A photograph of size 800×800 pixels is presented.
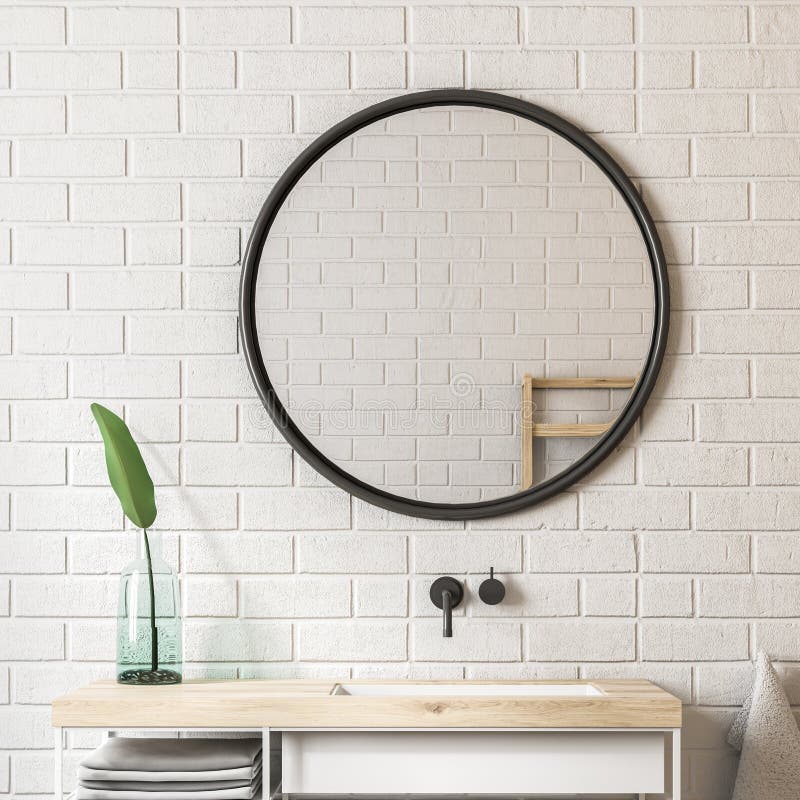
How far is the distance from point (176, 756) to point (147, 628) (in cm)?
23

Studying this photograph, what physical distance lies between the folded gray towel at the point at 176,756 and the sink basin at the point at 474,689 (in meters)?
0.19

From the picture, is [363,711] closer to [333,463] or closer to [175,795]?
[175,795]

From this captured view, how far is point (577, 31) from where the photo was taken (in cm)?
174

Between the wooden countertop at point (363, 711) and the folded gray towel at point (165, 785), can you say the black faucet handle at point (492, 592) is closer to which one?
the wooden countertop at point (363, 711)

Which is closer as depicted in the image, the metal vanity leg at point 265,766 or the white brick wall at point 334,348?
the metal vanity leg at point 265,766

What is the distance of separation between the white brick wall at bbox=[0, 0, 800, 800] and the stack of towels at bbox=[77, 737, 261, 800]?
240 mm

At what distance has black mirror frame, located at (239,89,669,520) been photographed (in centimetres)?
170

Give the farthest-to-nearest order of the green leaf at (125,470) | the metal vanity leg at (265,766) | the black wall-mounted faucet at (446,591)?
the black wall-mounted faucet at (446,591) < the green leaf at (125,470) < the metal vanity leg at (265,766)

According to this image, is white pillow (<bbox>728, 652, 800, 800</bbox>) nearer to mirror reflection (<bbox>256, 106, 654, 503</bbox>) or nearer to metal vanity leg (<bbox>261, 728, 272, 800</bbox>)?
mirror reflection (<bbox>256, 106, 654, 503</bbox>)

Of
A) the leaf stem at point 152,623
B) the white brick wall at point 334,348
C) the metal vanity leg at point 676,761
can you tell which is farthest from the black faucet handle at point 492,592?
the leaf stem at point 152,623

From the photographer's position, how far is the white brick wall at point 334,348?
1.72 metres

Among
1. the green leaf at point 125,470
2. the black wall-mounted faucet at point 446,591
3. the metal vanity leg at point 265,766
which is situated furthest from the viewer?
the black wall-mounted faucet at point 446,591

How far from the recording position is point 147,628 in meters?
1.61

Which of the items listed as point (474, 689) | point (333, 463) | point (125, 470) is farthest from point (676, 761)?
point (125, 470)
